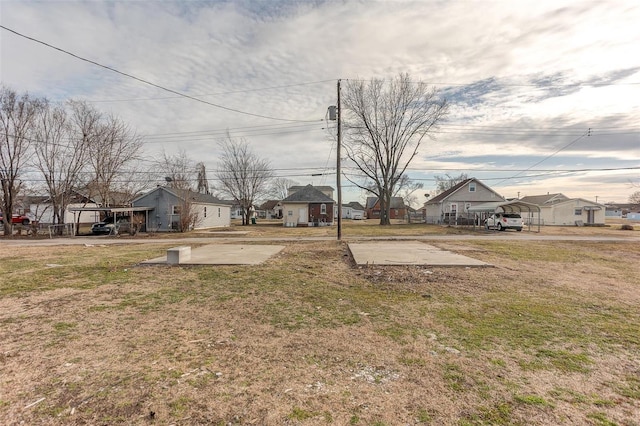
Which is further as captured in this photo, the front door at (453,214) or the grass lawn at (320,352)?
the front door at (453,214)

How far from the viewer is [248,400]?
2.78 metres

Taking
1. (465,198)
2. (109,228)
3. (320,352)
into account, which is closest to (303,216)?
(109,228)

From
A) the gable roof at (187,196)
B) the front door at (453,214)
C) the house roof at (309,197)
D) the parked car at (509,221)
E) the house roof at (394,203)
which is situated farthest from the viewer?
the house roof at (394,203)

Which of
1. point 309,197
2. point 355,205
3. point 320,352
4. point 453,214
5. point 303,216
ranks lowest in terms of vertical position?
point 320,352

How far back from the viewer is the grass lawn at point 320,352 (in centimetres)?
266

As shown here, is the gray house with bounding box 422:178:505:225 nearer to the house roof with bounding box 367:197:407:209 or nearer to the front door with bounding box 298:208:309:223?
the front door with bounding box 298:208:309:223

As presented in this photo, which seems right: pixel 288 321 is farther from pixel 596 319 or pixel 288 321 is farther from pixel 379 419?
pixel 596 319

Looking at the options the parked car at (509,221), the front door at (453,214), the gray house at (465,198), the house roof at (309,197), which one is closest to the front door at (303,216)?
the house roof at (309,197)

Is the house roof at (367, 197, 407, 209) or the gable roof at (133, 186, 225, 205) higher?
the house roof at (367, 197, 407, 209)

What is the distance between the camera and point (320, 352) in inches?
150

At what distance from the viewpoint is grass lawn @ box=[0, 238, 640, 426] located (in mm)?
2658

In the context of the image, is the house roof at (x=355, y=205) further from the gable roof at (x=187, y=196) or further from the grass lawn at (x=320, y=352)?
the grass lawn at (x=320, y=352)

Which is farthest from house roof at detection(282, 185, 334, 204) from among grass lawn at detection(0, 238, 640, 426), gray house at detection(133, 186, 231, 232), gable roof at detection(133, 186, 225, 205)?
grass lawn at detection(0, 238, 640, 426)

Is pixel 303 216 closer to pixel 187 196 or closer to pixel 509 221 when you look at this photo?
pixel 187 196
